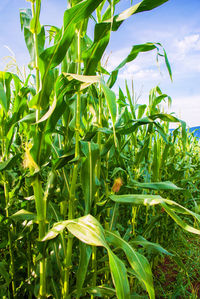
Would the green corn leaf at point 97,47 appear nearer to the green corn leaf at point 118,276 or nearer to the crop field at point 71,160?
the crop field at point 71,160

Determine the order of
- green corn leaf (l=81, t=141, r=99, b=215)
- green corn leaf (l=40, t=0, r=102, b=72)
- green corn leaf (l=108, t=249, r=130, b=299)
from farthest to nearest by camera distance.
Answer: green corn leaf (l=81, t=141, r=99, b=215), green corn leaf (l=40, t=0, r=102, b=72), green corn leaf (l=108, t=249, r=130, b=299)

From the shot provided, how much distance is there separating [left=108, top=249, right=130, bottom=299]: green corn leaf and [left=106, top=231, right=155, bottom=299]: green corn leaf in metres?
0.07

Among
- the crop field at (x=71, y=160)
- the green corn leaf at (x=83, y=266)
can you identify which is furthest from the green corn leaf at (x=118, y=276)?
the green corn leaf at (x=83, y=266)

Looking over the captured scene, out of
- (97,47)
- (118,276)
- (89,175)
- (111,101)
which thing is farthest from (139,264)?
(97,47)

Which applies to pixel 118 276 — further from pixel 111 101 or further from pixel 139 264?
pixel 111 101

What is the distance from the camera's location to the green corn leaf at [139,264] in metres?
0.67

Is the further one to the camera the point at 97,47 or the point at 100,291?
the point at 100,291

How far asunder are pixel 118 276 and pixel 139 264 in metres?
0.16

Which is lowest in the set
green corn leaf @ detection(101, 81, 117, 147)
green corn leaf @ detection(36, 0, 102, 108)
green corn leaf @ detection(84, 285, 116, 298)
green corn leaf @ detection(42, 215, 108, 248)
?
green corn leaf @ detection(84, 285, 116, 298)

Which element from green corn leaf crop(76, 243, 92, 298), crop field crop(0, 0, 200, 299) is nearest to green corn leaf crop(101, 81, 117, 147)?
crop field crop(0, 0, 200, 299)

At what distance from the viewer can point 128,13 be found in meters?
0.77

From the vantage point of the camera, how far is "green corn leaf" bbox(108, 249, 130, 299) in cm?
58

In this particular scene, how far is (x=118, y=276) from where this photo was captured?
0.60 meters

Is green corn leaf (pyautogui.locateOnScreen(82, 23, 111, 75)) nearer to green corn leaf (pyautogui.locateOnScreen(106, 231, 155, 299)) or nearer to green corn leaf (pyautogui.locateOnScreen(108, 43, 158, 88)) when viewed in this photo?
green corn leaf (pyautogui.locateOnScreen(108, 43, 158, 88))
